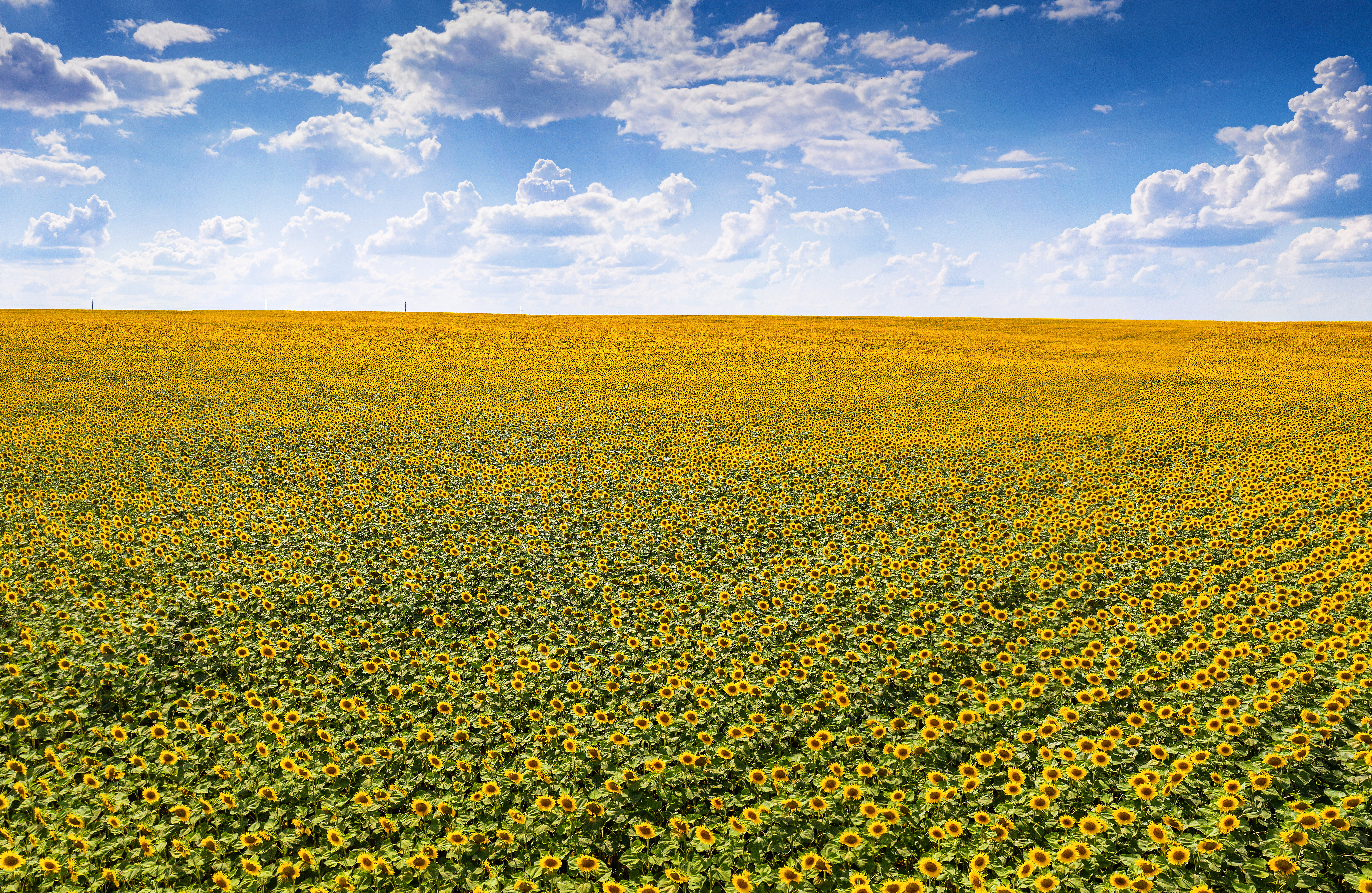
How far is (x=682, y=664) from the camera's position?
6758 mm

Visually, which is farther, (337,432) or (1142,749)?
(337,432)

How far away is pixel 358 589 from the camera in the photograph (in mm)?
8664

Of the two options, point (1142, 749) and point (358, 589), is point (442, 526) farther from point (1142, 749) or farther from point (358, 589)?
point (1142, 749)

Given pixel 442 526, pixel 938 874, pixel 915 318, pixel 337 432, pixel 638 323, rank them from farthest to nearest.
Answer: pixel 915 318 → pixel 638 323 → pixel 337 432 → pixel 442 526 → pixel 938 874

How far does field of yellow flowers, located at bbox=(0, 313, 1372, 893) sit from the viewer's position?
4586mm

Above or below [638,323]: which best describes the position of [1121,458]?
below

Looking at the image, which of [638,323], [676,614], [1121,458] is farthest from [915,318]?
[676,614]

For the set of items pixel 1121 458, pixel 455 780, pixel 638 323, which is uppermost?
pixel 638 323

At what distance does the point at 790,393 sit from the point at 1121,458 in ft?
38.8

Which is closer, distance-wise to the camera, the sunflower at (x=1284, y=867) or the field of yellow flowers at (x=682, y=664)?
the sunflower at (x=1284, y=867)

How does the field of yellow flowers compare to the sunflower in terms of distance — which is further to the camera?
the field of yellow flowers

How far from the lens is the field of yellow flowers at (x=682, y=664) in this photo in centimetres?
459

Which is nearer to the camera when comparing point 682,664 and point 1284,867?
point 1284,867

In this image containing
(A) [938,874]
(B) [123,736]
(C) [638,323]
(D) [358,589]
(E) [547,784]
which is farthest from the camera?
(C) [638,323]
